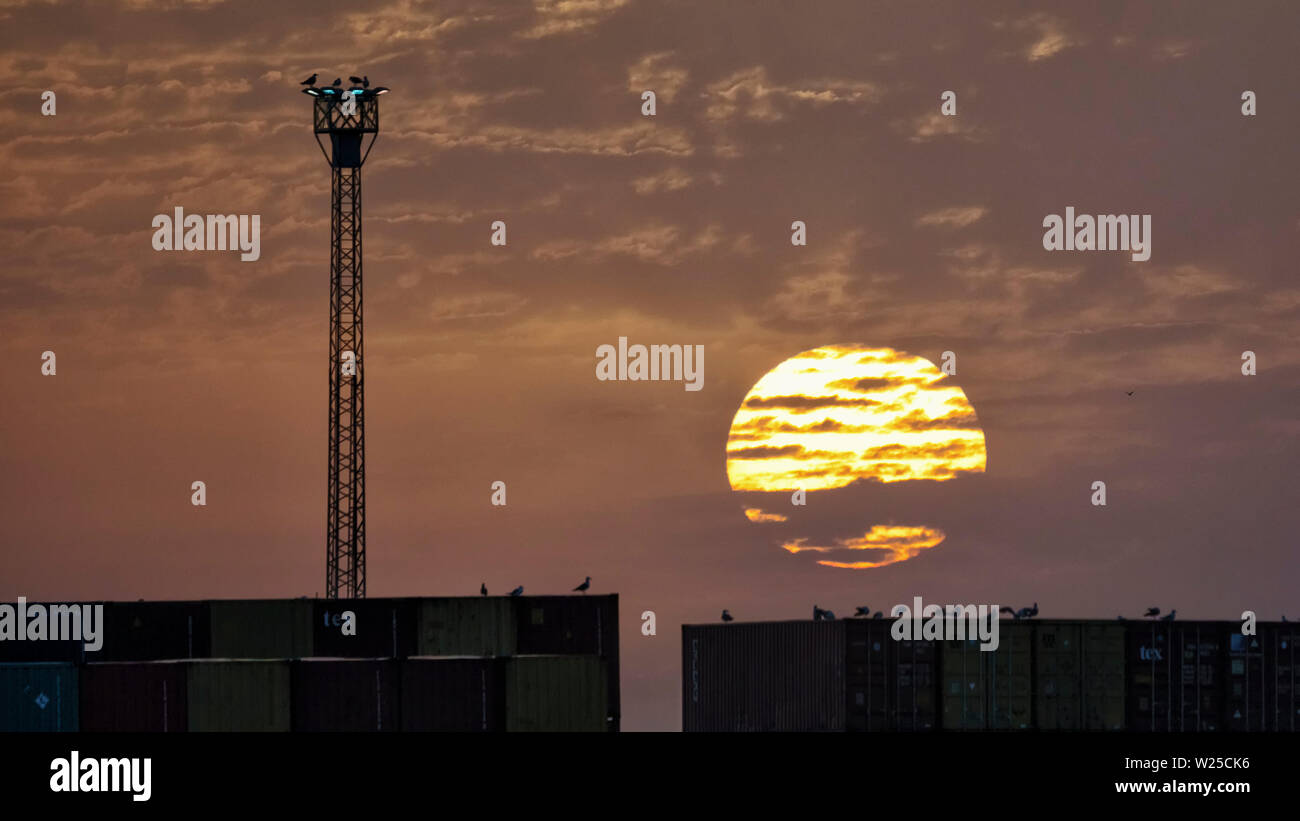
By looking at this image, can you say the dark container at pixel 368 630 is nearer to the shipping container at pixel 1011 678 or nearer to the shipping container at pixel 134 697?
the shipping container at pixel 134 697

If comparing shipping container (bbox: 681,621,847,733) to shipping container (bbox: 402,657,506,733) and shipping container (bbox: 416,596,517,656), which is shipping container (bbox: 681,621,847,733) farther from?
shipping container (bbox: 402,657,506,733)

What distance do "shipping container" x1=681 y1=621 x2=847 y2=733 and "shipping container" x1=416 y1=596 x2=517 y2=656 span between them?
25.7ft

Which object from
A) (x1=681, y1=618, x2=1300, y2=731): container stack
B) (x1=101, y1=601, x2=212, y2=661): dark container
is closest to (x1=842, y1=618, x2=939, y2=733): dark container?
(x1=681, y1=618, x2=1300, y2=731): container stack

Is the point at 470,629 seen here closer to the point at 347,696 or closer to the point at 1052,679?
the point at 347,696

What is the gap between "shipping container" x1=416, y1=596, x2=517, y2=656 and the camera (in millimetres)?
87562

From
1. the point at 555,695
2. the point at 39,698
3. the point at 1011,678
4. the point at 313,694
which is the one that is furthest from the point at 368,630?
the point at 1011,678

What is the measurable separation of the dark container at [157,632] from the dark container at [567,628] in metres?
12.2

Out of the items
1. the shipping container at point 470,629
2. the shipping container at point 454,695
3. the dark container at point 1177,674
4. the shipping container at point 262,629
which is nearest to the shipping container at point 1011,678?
the dark container at point 1177,674

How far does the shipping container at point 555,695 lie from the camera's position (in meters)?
79.6

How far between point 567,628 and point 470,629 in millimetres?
3657
